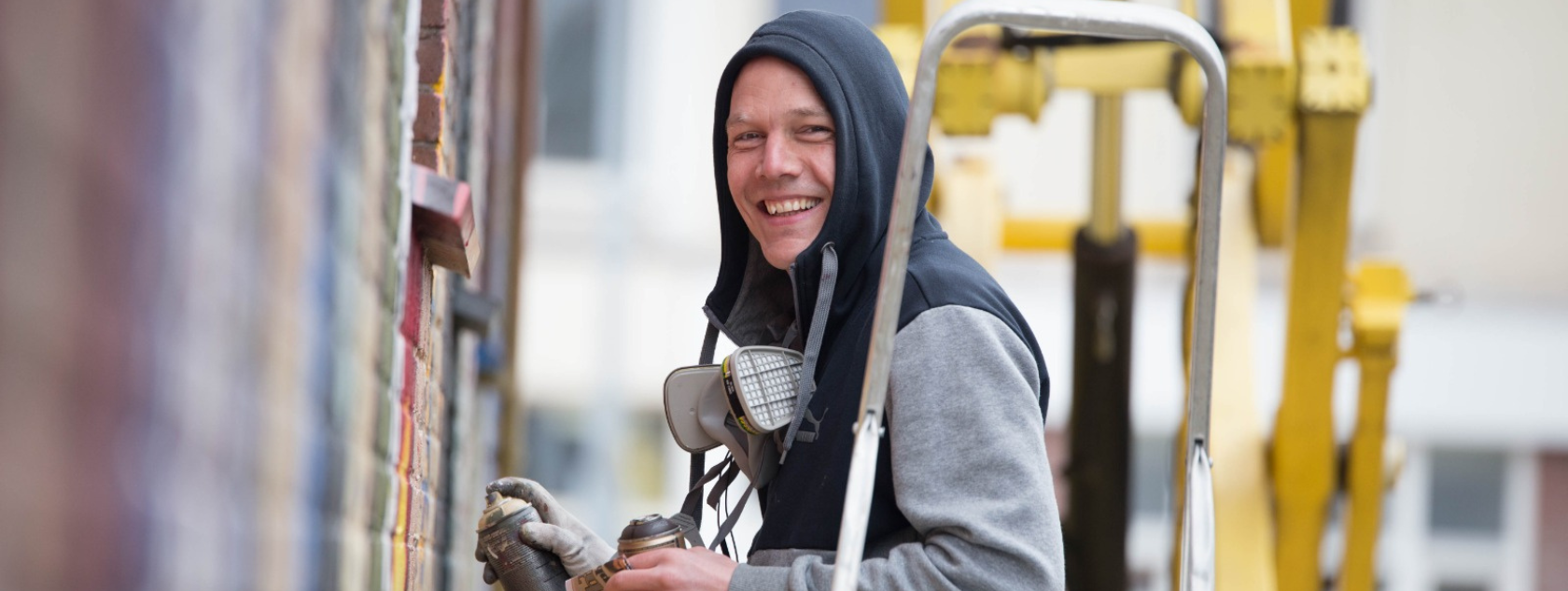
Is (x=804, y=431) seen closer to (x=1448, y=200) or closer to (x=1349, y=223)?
(x=1349, y=223)

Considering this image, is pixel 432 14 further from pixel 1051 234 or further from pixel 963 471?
pixel 1051 234

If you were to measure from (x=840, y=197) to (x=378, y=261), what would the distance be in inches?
20.0

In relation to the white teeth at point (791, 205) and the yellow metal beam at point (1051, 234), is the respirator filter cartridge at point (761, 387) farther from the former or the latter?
the yellow metal beam at point (1051, 234)

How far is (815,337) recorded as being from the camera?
6.22 feet

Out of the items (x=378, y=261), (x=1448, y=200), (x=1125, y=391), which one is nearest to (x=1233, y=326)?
(x=1125, y=391)

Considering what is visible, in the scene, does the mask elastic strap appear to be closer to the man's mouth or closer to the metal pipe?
the man's mouth

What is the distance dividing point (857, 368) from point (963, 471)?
0.66 ft

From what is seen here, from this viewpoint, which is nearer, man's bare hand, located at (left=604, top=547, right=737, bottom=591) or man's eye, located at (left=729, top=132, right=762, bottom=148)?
man's bare hand, located at (left=604, top=547, right=737, bottom=591)

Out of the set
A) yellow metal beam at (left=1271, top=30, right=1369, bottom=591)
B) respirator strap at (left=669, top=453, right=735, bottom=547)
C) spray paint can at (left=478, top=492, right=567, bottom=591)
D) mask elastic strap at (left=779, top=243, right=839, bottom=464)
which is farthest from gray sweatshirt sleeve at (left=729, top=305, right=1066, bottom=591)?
yellow metal beam at (left=1271, top=30, right=1369, bottom=591)

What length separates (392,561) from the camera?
208 centimetres

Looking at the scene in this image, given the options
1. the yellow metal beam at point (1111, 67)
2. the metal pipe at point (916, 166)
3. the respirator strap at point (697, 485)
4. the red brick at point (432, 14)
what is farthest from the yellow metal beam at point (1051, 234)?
the metal pipe at point (916, 166)

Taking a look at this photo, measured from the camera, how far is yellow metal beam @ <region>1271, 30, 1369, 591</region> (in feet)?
14.4

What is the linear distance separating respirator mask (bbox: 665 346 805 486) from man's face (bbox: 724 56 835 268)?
155 mm

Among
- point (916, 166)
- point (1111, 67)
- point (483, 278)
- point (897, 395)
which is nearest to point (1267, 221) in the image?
point (1111, 67)
